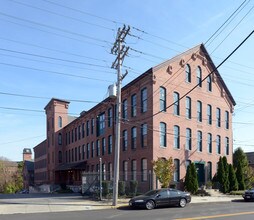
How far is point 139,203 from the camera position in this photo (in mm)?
22953

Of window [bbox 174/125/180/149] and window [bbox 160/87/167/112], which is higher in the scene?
window [bbox 160/87/167/112]

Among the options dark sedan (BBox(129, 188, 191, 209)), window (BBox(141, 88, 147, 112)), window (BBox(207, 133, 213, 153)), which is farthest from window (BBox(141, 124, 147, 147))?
dark sedan (BBox(129, 188, 191, 209))

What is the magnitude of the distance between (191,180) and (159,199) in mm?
13134

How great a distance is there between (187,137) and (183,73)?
6727mm

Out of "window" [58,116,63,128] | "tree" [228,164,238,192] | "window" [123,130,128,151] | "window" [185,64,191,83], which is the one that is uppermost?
"window" [185,64,191,83]

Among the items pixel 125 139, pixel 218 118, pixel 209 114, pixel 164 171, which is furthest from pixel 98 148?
pixel 164 171

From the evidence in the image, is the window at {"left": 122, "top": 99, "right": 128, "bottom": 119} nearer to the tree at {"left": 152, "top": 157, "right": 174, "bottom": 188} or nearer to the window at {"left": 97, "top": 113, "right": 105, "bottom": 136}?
the window at {"left": 97, "top": 113, "right": 105, "bottom": 136}

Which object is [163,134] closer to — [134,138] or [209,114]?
[134,138]

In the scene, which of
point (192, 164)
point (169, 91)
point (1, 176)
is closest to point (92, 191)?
point (192, 164)

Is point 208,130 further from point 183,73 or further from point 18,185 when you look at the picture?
point 18,185

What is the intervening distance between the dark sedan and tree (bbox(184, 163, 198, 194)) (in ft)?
37.0

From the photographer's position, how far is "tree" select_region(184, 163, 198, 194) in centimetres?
3569

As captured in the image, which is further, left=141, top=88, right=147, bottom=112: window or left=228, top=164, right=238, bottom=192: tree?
left=228, top=164, right=238, bottom=192: tree

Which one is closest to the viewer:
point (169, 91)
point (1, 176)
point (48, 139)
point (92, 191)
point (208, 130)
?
point (92, 191)
